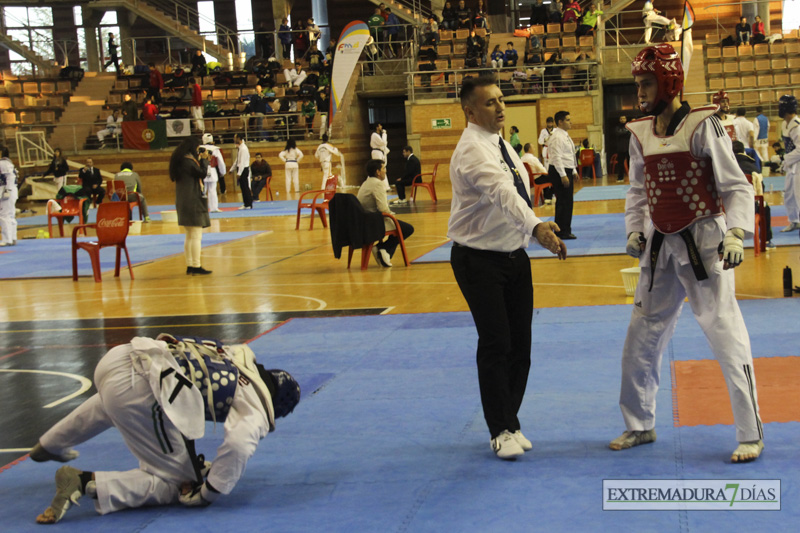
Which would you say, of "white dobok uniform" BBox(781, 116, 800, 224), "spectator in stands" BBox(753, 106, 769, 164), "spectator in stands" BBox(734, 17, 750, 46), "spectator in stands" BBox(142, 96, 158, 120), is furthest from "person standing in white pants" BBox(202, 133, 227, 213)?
"spectator in stands" BBox(734, 17, 750, 46)

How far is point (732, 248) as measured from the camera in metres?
4.02

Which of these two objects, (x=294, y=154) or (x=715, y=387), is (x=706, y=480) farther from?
(x=294, y=154)

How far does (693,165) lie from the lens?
168 inches

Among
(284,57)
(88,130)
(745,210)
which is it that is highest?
(284,57)

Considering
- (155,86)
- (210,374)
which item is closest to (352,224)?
(210,374)

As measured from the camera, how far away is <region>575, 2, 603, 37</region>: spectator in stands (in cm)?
3278

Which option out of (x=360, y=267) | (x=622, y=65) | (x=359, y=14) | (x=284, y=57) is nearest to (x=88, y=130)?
(x=284, y=57)

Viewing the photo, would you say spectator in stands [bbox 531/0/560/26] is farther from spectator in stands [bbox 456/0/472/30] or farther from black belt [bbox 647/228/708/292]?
black belt [bbox 647/228/708/292]

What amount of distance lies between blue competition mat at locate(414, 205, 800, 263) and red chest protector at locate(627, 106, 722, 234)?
708cm

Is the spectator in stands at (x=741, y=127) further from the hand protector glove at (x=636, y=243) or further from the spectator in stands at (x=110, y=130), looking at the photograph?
the spectator in stands at (x=110, y=130)

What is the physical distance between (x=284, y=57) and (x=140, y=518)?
3528cm

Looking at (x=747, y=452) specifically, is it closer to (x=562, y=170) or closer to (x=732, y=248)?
(x=732, y=248)

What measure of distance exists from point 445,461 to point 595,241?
9.32m

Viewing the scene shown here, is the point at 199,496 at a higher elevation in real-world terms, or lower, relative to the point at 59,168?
lower
